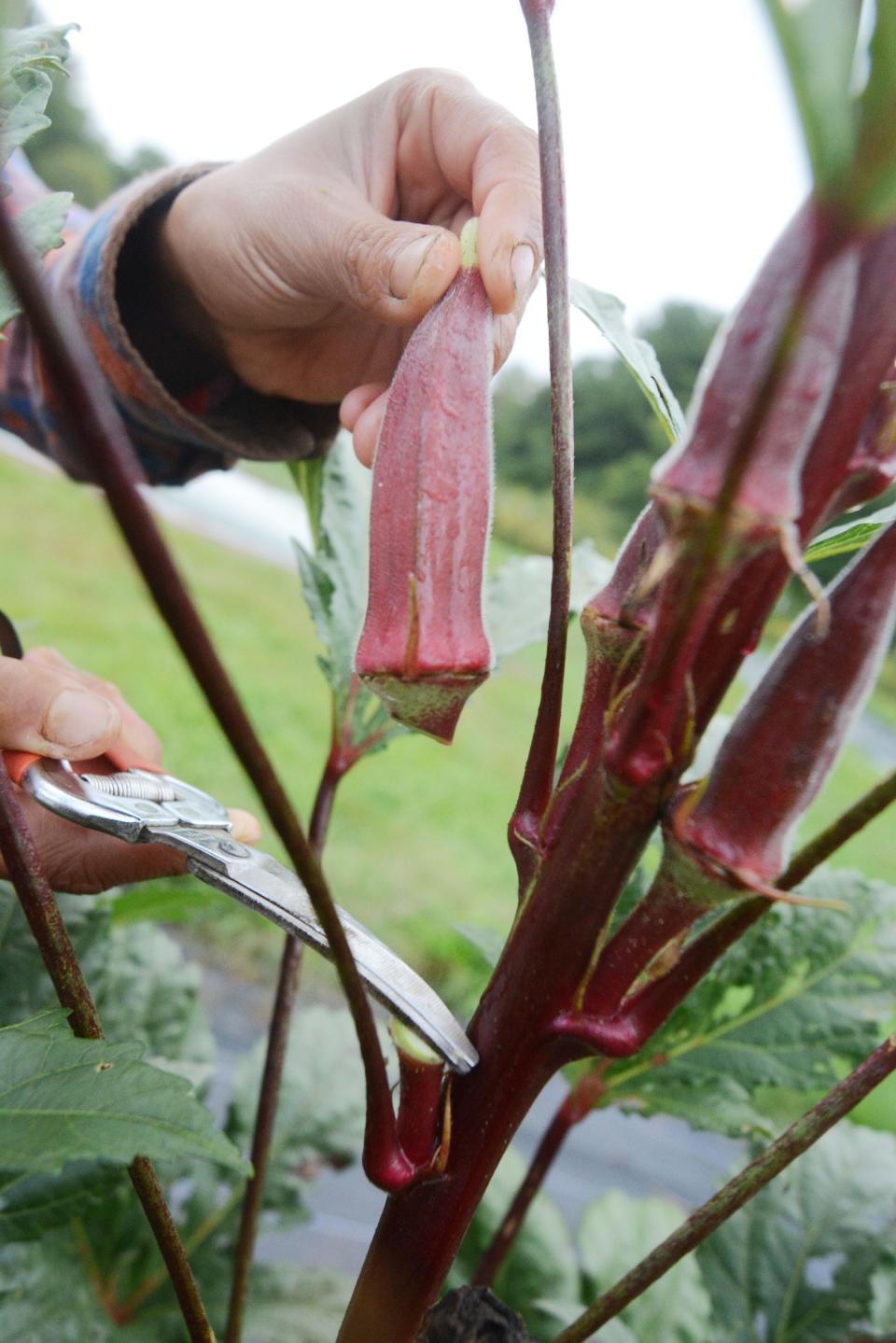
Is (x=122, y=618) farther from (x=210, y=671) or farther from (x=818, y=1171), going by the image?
(x=210, y=671)

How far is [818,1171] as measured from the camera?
0.71 metres

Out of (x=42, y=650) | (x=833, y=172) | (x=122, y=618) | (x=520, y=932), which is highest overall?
(x=833, y=172)

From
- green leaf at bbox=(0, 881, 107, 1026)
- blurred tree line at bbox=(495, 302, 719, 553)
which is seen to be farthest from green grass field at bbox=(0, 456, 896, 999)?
blurred tree line at bbox=(495, 302, 719, 553)

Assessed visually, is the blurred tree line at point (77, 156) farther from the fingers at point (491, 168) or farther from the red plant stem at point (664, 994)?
the red plant stem at point (664, 994)

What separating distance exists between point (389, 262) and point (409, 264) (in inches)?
1.0

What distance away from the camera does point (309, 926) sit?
0.42 meters

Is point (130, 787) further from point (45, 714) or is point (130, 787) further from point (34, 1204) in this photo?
point (34, 1204)

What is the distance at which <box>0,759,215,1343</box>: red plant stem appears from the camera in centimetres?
40

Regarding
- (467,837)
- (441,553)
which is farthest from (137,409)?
(467,837)

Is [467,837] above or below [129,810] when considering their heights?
below

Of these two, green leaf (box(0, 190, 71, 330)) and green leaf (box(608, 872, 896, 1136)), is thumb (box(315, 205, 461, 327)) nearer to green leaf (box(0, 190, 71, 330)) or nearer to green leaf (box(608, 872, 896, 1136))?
green leaf (box(0, 190, 71, 330))

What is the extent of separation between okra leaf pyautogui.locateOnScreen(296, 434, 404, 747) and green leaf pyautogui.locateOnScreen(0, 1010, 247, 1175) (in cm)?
32

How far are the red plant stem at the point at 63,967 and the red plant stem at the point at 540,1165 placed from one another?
252 millimetres

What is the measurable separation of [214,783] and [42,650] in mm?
1506
